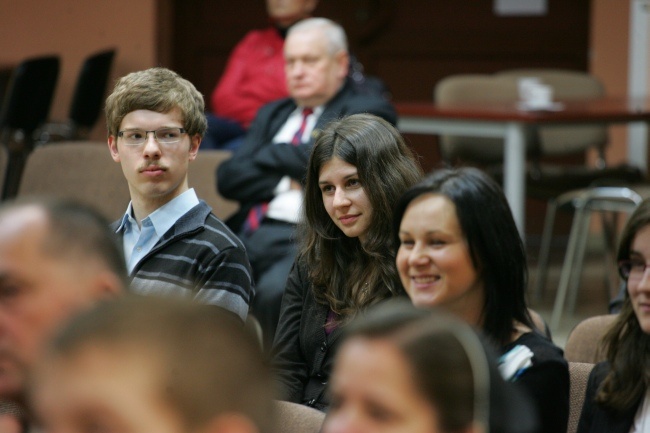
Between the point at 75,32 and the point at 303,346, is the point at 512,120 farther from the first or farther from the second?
the point at 75,32

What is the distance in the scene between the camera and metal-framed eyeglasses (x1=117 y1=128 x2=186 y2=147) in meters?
2.37

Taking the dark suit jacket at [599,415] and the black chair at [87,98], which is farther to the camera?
the black chair at [87,98]

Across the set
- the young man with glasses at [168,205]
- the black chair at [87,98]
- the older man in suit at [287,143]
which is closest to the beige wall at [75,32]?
the black chair at [87,98]

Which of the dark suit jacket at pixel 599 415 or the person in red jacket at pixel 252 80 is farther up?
the person in red jacket at pixel 252 80

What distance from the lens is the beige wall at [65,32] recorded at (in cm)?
711

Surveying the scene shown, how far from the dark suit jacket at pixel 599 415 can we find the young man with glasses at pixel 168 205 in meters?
0.73

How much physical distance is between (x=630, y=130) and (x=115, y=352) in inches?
234

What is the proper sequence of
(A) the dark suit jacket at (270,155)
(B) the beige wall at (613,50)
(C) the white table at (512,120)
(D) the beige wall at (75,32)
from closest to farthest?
(A) the dark suit jacket at (270,155) < (C) the white table at (512,120) < (B) the beige wall at (613,50) < (D) the beige wall at (75,32)

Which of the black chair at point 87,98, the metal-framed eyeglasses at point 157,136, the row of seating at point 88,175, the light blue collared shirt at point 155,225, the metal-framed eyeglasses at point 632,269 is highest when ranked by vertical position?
the metal-framed eyeglasses at point 157,136

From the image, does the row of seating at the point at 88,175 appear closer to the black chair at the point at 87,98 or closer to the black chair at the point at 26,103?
the black chair at the point at 26,103

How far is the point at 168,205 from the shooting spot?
2.34 meters

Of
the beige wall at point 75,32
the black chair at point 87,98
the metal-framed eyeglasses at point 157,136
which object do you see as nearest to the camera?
the metal-framed eyeglasses at point 157,136

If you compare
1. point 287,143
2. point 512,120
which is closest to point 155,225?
point 287,143

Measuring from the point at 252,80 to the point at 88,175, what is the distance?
138 centimetres
